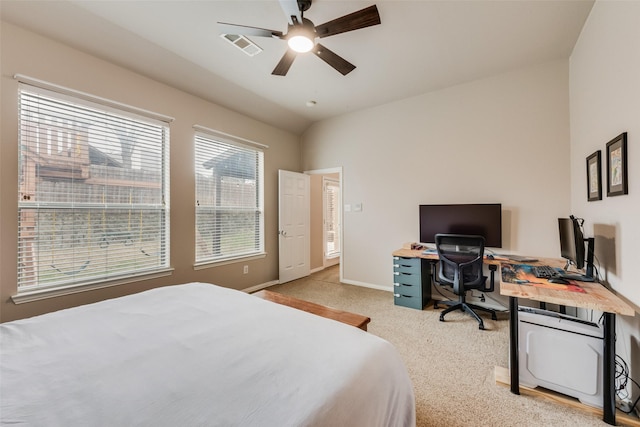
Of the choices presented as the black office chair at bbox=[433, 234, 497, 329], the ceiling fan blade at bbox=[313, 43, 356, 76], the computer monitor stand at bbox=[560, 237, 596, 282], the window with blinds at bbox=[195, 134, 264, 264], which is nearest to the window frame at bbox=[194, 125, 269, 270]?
the window with blinds at bbox=[195, 134, 264, 264]

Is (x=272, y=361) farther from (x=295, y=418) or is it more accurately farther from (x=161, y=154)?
(x=161, y=154)

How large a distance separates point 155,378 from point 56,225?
7.66 ft

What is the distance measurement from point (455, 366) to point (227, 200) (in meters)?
3.33

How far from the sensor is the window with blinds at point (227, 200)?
3.43m

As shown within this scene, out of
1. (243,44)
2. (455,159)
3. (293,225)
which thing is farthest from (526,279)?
(293,225)

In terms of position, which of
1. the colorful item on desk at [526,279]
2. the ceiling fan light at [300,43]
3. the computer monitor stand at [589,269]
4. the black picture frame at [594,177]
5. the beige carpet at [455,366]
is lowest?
the beige carpet at [455,366]

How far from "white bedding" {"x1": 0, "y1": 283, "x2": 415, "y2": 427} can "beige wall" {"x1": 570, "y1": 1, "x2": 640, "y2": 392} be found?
168 centimetres

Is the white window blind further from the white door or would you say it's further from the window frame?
the window frame

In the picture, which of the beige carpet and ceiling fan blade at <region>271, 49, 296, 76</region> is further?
ceiling fan blade at <region>271, 49, 296, 76</region>

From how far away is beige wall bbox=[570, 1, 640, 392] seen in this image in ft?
5.05

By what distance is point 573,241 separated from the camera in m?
2.01

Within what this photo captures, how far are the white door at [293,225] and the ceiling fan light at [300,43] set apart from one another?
242cm

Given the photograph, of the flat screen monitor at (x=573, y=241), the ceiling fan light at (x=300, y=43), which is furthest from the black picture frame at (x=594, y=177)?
the ceiling fan light at (x=300, y=43)

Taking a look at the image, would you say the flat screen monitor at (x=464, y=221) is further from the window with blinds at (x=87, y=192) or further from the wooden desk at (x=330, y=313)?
the window with blinds at (x=87, y=192)
